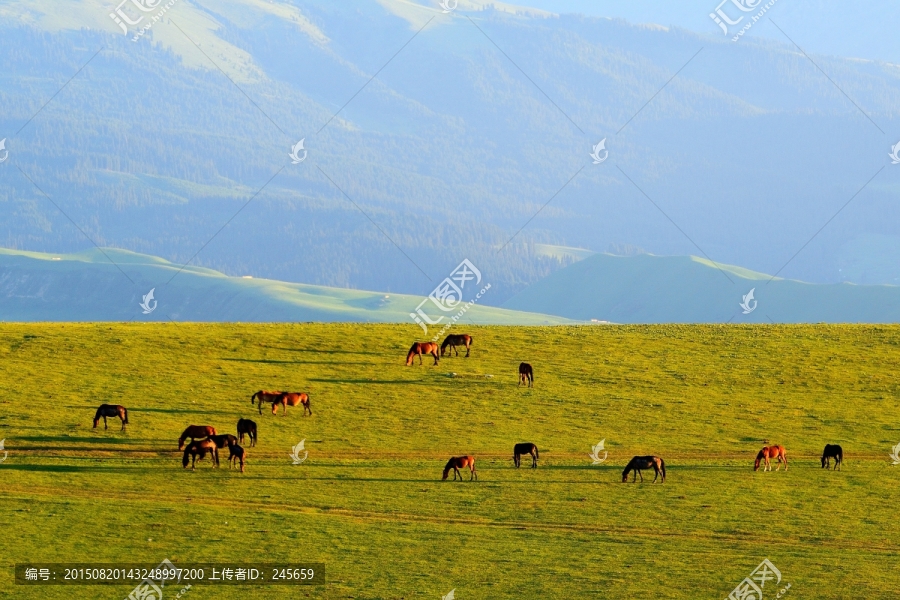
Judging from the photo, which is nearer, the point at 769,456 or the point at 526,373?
the point at 769,456

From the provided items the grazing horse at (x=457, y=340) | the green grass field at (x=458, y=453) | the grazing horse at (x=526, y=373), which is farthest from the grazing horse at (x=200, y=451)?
the grazing horse at (x=457, y=340)

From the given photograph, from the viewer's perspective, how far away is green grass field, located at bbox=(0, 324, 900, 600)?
32719 mm

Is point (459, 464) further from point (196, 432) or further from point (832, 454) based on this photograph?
point (832, 454)

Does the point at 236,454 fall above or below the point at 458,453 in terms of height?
below

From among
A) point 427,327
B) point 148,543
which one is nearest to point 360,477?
point 148,543

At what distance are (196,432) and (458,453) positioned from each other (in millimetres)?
9628

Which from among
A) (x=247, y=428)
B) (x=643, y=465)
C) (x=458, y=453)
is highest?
(x=247, y=428)

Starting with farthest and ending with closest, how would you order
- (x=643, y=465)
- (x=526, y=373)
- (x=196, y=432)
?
1. (x=526, y=373)
2. (x=196, y=432)
3. (x=643, y=465)

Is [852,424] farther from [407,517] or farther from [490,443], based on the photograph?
[407,517]

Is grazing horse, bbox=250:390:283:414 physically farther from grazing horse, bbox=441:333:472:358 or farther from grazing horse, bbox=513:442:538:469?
grazing horse, bbox=441:333:472:358

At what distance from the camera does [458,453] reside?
45.4 metres

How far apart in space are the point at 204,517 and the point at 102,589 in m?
5.35

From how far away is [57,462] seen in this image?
1622 inches

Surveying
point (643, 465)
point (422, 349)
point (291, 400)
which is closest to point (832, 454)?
point (643, 465)
